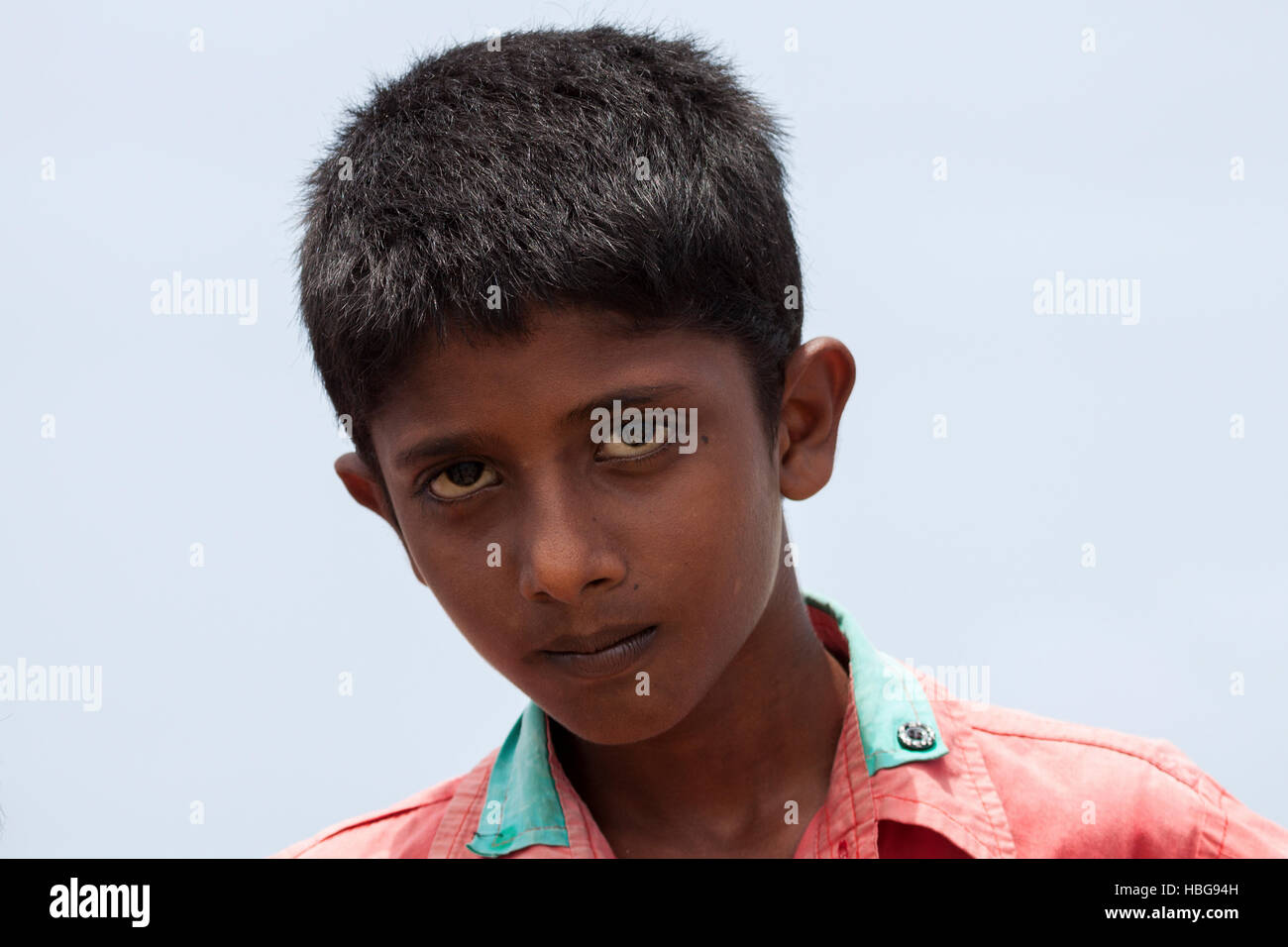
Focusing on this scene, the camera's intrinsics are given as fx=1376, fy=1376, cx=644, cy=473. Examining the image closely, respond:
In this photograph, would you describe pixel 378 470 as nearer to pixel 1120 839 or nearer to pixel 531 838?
pixel 531 838

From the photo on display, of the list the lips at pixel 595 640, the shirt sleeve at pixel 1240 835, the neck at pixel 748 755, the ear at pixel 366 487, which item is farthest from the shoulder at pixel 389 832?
the shirt sleeve at pixel 1240 835

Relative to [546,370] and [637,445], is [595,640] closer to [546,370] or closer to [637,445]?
[637,445]

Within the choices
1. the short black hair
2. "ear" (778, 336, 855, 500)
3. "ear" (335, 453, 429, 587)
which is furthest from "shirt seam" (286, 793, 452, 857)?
"ear" (778, 336, 855, 500)

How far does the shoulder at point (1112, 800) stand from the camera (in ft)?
7.51

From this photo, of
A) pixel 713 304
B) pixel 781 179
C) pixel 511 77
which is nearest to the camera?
pixel 713 304

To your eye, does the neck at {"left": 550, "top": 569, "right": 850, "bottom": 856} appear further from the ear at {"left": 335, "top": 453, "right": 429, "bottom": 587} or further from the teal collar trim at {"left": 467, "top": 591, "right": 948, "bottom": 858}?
the ear at {"left": 335, "top": 453, "right": 429, "bottom": 587}

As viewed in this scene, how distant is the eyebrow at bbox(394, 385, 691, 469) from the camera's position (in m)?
2.04

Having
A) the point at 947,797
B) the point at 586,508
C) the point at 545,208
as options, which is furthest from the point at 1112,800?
the point at 545,208

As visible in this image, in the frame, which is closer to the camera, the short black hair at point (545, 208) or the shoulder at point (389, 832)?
the short black hair at point (545, 208)

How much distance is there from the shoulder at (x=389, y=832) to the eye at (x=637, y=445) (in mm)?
952

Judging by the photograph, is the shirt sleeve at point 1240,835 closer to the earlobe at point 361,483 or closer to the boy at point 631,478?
the boy at point 631,478
